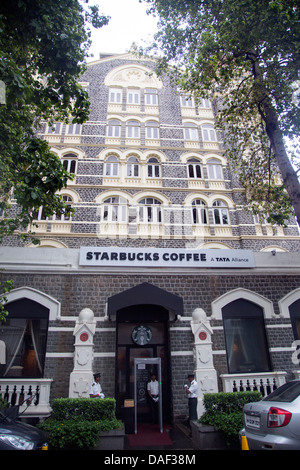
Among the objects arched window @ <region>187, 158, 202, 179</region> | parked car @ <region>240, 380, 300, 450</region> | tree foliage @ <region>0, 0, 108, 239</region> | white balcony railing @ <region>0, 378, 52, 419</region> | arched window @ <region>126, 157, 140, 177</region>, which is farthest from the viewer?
arched window @ <region>187, 158, 202, 179</region>

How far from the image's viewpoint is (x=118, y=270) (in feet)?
37.6

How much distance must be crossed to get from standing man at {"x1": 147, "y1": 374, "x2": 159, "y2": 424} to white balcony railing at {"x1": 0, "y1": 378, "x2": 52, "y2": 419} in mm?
3203

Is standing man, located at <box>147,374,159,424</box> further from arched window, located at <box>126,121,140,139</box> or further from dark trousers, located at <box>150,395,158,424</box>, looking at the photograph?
arched window, located at <box>126,121,140,139</box>

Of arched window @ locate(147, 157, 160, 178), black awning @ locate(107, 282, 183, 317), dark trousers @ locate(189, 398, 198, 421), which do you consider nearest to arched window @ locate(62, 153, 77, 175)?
arched window @ locate(147, 157, 160, 178)

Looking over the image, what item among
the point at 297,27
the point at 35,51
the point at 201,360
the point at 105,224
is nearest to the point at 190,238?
the point at 105,224

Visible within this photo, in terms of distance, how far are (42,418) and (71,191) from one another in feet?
45.3

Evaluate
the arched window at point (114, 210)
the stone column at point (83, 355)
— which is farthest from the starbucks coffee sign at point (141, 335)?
the arched window at point (114, 210)

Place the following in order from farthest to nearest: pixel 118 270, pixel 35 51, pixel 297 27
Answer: pixel 118 270 → pixel 297 27 → pixel 35 51

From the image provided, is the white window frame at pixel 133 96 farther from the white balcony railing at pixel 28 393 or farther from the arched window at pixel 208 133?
the white balcony railing at pixel 28 393

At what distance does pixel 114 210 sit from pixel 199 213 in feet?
18.9

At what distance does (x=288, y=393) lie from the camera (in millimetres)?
5988

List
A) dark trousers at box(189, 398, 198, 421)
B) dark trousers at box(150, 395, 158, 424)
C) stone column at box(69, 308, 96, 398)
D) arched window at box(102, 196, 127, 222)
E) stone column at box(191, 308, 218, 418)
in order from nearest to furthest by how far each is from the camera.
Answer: dark trousers at box(189, 398, 198, 421)
stone column at box(69, 308, 96, 398)
stone column at box(191, 308, 218, 418)
dark trousers at box(150, 395, 158, 424)
arched window at box(102, 196, 127, 222)

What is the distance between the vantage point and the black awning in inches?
388

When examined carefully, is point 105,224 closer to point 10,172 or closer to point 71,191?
point 71,191
